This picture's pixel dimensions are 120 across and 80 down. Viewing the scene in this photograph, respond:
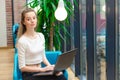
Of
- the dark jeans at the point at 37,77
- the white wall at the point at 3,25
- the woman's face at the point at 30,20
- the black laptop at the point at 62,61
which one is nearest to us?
the black laptop at the point at 62,61

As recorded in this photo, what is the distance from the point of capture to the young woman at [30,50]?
11.1 feet

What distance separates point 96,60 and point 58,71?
1.53 m

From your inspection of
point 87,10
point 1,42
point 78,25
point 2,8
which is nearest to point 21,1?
point 2,8

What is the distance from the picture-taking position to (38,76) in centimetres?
336

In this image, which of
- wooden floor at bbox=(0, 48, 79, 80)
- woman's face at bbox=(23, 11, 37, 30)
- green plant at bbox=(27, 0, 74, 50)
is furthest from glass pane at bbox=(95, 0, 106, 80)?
wooden floor at bbox=(0, 48, 79, 80)

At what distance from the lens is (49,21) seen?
496cm

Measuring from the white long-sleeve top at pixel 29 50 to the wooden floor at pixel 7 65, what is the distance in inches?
98.9

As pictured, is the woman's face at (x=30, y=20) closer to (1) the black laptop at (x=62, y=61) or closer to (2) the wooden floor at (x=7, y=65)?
(1) the black laptop at (x=62, y=61)

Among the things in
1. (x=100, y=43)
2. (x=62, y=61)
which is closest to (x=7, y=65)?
(x=100, y=43)

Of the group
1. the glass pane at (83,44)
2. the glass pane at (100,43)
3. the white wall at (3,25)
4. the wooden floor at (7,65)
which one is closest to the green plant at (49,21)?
the glass pane at (83,44)

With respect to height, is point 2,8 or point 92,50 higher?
point 2,8

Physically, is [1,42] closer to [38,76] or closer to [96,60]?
[96,60]

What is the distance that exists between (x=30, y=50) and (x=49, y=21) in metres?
1.60

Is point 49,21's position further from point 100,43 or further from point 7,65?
point 7,65
